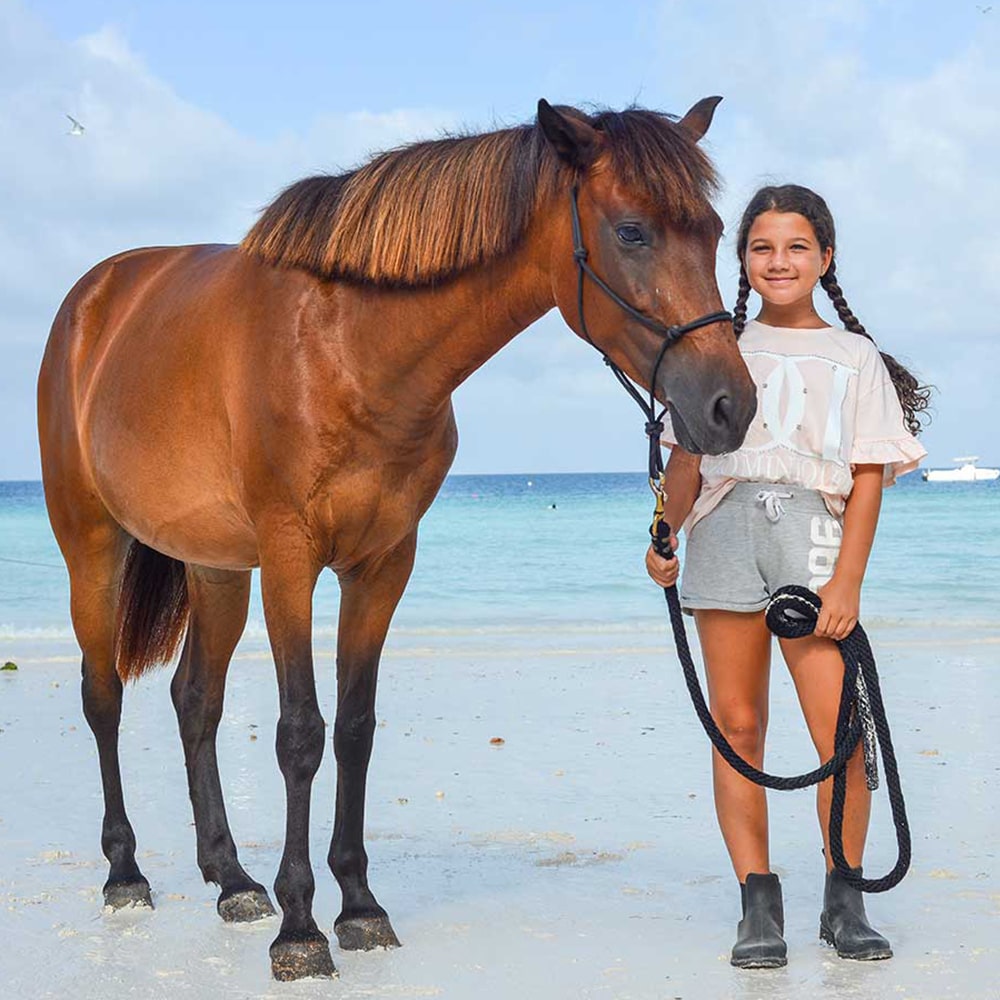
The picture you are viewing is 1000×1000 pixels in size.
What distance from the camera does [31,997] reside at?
2.92m

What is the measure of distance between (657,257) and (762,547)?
79cm

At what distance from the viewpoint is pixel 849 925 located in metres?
A: 3.08

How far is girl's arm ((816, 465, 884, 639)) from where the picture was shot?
2.99 meters

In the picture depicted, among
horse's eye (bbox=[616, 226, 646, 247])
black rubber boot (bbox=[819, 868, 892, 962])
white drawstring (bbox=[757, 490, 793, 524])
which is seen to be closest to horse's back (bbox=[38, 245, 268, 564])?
horse's eye (bbox=[616, 226, 646, 247])

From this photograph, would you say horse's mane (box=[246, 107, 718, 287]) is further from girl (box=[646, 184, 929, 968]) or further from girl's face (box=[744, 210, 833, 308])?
girl (box=[646, 184, 929, 968])

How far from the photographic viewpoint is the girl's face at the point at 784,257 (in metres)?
3.12

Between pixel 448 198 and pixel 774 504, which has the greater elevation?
pixel 448 198

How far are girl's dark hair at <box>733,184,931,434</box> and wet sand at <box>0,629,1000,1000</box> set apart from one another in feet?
4.21

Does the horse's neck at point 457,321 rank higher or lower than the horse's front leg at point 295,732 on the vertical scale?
higher

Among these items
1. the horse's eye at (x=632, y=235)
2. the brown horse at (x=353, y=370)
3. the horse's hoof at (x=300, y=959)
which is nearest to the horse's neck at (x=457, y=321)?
the brown horse at (x=353, y=370)

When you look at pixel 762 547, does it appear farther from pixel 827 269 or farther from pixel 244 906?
pixel 244 906

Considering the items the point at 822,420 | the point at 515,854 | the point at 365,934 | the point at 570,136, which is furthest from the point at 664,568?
the point at 515,854

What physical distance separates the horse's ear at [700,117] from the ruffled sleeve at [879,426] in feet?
2.15

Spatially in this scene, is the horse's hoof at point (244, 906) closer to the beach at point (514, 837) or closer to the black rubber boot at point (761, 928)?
the beach at point (514, 837)
